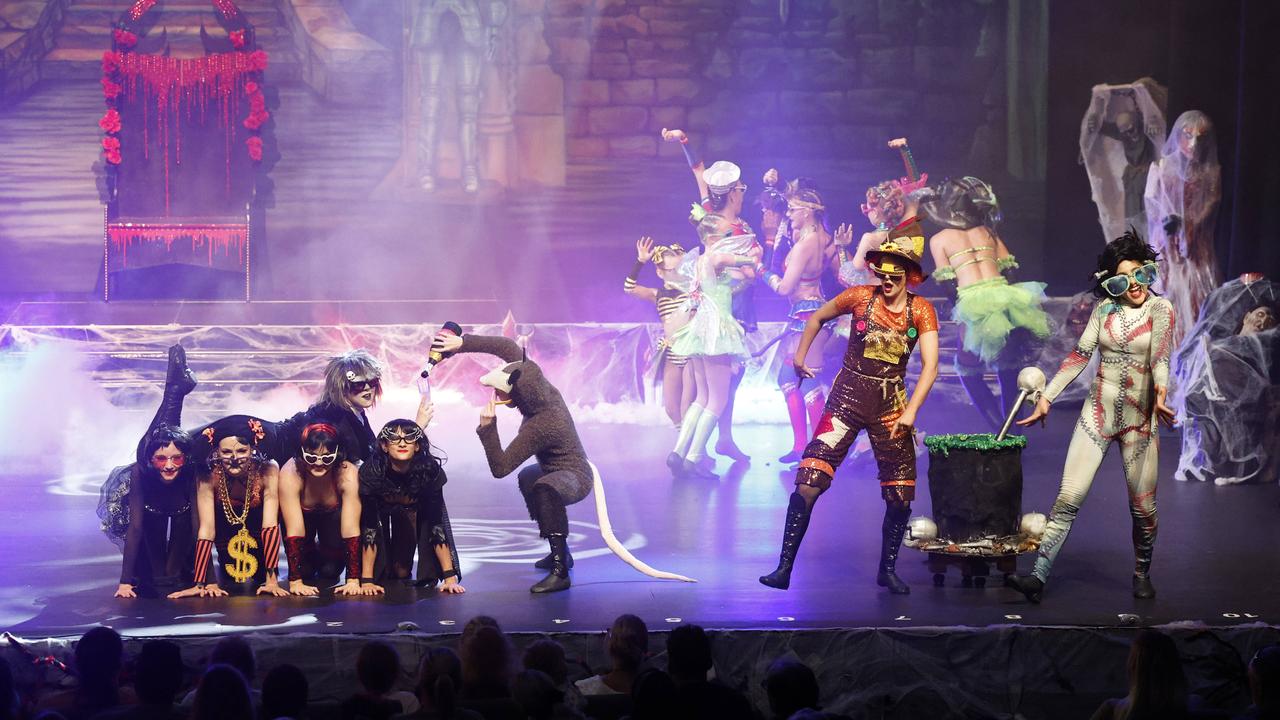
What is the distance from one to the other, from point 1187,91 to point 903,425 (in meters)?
7.45

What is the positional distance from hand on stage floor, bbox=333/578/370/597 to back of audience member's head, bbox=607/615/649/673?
5.63 feet

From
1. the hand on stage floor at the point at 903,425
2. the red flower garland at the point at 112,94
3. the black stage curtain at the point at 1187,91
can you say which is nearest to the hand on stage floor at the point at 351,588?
the hand on stage floor at the point at 903,425

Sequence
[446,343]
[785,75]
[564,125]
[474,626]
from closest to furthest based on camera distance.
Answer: [474,626]
[446,343]
[564,125]
[785,75]

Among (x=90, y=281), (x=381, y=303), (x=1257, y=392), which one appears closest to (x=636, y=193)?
(x=381, y=303)

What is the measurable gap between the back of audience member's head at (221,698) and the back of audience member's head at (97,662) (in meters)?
0.65

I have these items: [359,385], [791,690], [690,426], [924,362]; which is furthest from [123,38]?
[791,690]

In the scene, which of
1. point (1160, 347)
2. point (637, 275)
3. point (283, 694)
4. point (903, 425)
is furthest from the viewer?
point (637, 275)

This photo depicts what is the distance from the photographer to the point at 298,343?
11.1m

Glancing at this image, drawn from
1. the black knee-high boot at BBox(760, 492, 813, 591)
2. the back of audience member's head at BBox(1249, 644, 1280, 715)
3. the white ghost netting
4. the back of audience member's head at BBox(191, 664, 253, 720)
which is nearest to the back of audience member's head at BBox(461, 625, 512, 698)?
the back of audience member's head at BBox(191, 664, 253, 720)

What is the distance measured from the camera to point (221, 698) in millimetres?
3018

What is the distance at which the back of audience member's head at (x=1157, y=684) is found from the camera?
→ 3340mm

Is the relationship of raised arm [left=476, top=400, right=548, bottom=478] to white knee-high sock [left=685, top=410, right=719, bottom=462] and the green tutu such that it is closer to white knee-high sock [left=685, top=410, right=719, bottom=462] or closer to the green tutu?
white knee-high sock [left=685, top=410, right=719, bottom=462]

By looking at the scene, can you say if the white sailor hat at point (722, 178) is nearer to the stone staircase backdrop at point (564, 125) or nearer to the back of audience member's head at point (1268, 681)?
the stone staircase backdrop at point (564, 125)

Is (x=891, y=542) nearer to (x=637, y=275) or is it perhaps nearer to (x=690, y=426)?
(x=690, y=426)
